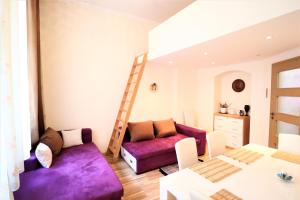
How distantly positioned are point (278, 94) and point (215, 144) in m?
1.96

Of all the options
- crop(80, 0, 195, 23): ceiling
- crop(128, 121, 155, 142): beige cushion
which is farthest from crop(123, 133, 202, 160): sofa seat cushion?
crop(80, 0, 195, 23): ceiling

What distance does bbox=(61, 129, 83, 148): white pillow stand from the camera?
9.75 feet

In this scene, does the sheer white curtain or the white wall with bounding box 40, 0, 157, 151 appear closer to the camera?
the sheer white curtain

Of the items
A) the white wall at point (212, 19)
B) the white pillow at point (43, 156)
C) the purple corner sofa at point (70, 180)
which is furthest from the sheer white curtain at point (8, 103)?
the white wall at point (212, 19)

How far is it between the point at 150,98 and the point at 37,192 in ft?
9.88

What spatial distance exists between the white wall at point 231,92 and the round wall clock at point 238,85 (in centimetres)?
7

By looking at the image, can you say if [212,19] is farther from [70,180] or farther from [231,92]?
[231,92]

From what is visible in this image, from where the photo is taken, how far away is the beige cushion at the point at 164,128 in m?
3.69

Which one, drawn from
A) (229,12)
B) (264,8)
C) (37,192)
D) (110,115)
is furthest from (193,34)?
(37,192)

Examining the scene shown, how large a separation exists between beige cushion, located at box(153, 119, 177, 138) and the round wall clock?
2.21 meters

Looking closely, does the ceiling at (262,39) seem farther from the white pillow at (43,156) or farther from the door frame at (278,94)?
the white pillow at (43,156)

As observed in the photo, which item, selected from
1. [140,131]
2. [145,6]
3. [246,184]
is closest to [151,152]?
[140,131]

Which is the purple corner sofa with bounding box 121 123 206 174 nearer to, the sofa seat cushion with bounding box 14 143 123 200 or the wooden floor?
the wooden floor

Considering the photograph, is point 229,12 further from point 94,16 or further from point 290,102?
point 94,16
